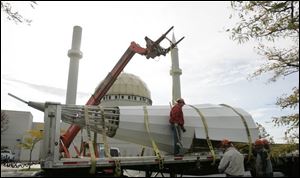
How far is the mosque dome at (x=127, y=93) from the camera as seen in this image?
41.9 m

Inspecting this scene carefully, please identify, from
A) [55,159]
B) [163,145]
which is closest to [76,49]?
[163,145]

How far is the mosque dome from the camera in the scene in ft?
137

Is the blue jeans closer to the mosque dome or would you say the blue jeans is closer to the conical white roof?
the mosque dome

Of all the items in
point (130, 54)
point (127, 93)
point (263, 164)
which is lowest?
point (263, 164)

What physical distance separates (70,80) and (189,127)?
2970cm

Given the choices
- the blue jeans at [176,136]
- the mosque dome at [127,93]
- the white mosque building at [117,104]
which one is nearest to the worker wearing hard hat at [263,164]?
the blue jeans at [176,136]

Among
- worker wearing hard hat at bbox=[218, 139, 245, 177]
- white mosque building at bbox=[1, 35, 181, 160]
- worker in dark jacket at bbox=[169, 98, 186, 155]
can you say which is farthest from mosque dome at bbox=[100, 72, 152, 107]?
worker wearing hard hat at bbox=[218, 139, 245, 177]

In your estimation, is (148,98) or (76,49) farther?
(148,98)

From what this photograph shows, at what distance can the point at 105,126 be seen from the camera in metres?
10.1

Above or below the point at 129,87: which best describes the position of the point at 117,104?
below

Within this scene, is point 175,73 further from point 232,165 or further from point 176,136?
point 232,165

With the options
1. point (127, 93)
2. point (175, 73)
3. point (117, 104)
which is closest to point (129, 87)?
point (127, 93)

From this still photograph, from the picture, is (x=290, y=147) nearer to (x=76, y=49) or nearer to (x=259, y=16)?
(x=259, y=16)

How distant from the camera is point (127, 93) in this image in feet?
138
